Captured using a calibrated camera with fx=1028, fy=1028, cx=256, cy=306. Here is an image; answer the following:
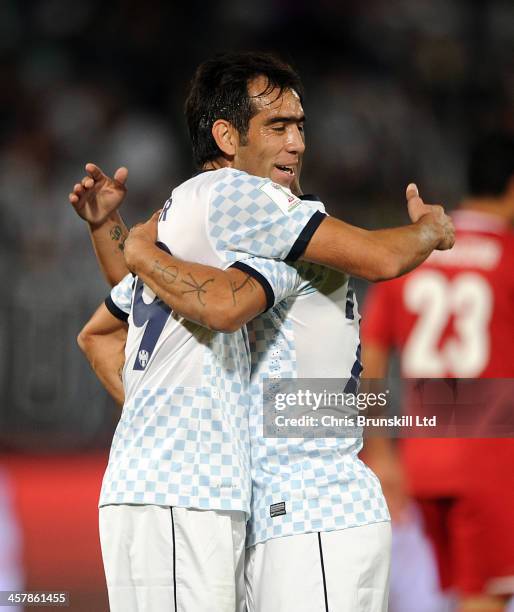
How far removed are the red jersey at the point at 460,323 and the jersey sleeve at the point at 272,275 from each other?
1.65 metres

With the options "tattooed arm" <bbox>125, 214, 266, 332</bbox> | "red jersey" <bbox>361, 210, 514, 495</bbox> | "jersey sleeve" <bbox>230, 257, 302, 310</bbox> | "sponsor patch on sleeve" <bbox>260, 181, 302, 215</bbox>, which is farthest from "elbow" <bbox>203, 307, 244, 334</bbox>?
"red jersey" <bbox>361, 210, 514, 495</bbox>

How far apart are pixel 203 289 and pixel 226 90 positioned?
664 mm

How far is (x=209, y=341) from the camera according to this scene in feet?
7.77

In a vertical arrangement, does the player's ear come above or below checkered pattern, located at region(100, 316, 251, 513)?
above

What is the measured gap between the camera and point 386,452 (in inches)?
165

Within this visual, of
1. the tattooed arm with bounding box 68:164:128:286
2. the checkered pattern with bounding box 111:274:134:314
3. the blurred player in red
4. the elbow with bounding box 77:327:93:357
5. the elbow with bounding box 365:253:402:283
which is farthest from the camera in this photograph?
the blurred player in red

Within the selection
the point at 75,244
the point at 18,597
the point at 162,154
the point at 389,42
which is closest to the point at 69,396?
the point at 75,244

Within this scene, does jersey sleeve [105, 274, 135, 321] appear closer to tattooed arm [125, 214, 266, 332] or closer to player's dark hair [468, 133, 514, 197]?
tattooed arm [125, 214, 266, 332]

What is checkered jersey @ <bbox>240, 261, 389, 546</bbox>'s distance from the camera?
2352 mm

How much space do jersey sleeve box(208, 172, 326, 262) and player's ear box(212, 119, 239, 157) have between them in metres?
0.27

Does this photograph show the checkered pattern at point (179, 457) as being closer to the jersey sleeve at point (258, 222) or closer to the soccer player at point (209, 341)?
the soccer player at point (209, 341)

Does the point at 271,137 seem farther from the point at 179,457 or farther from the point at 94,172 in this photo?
the point at 179,457

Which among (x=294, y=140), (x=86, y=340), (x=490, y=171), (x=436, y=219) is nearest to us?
(x=436, y=219)

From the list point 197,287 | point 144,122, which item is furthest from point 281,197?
point 144,122
